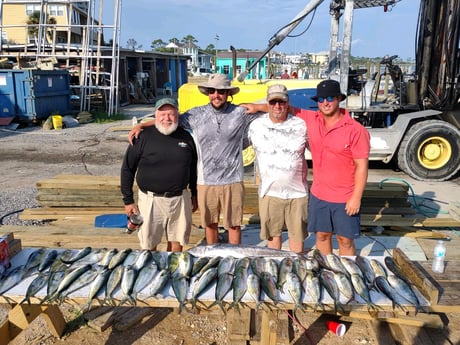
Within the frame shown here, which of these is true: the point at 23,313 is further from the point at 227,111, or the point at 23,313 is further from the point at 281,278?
the point at 227,111

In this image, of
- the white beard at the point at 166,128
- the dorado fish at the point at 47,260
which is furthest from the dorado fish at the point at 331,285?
the dorado fish at the point at 47,260

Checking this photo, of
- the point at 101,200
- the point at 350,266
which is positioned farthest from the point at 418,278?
the point at 101,200

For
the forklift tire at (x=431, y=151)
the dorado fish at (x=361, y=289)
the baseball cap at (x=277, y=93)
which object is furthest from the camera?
the forklift tire at (x=431, y=151)

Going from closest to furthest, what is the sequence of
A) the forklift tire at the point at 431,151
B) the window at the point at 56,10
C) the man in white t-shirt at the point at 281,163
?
1. the man in white t-shirt at the point at 281,163
2. the forklift tire at the point at 431,151
3. the window at the point at 56,10

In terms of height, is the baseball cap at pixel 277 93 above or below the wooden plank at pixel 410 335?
above

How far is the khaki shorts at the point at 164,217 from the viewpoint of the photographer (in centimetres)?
369

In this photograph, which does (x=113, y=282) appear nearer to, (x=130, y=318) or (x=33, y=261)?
(x=33, y=261)

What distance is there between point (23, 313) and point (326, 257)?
2266 millimetres

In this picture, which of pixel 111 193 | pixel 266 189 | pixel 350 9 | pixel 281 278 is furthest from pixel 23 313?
pixel 350 9

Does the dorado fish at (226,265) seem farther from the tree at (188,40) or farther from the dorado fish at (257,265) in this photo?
the tree at (188,40)

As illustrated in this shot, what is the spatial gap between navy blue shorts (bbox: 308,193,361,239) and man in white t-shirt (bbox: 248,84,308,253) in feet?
0.36

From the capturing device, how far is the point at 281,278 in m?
2.74

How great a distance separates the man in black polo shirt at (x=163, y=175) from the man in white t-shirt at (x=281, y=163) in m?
0.65

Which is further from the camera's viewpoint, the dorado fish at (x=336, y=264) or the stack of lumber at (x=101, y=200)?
the stack of lumber at (x=101, y=200)
